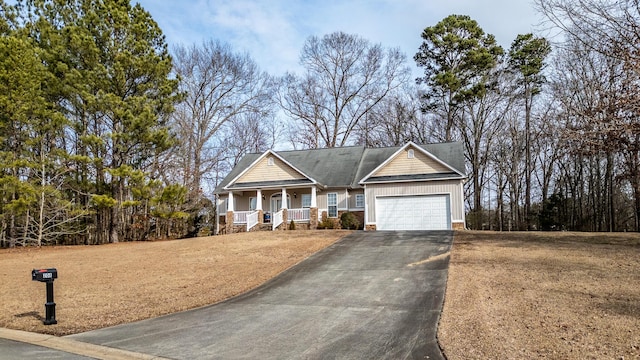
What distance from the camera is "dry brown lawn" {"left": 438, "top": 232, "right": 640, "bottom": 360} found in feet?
17.9

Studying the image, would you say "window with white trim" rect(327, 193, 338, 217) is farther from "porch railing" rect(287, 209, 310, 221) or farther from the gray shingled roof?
"porch railing" rect(287, 209, 310, 221)

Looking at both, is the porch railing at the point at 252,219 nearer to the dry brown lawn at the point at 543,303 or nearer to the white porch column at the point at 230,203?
the white porch column at the point at 230,203

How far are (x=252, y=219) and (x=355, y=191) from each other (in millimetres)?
6111

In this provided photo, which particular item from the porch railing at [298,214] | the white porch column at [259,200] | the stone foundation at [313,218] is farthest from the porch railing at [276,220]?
the stone foundation at [313,218]

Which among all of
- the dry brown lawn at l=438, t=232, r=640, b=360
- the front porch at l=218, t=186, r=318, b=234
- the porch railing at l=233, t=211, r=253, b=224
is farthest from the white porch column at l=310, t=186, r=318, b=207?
the dry brown lawn at l=438, t=232, r=640, b=360

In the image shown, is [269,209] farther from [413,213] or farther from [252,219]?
[413,213]

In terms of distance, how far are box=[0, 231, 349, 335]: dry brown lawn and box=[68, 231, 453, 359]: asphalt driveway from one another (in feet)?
2.26

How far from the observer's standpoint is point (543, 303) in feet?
24.7

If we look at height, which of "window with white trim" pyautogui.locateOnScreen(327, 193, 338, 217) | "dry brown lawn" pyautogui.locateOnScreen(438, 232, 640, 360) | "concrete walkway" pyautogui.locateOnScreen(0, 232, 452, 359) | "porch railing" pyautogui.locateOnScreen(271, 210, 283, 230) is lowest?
"concrete walkway" pyautogui.locateOnScreen(0, 232, 452, 359)

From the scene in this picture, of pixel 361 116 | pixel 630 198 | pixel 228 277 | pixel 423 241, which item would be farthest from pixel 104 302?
pixel 630 198

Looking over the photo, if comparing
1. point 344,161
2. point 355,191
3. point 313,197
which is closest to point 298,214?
point 313,197

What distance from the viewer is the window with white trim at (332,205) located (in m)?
25.2

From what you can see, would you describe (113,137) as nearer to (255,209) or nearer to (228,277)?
(255,209)

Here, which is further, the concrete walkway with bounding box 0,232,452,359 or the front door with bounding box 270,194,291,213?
the front door with bounding box 270,194,291,213
